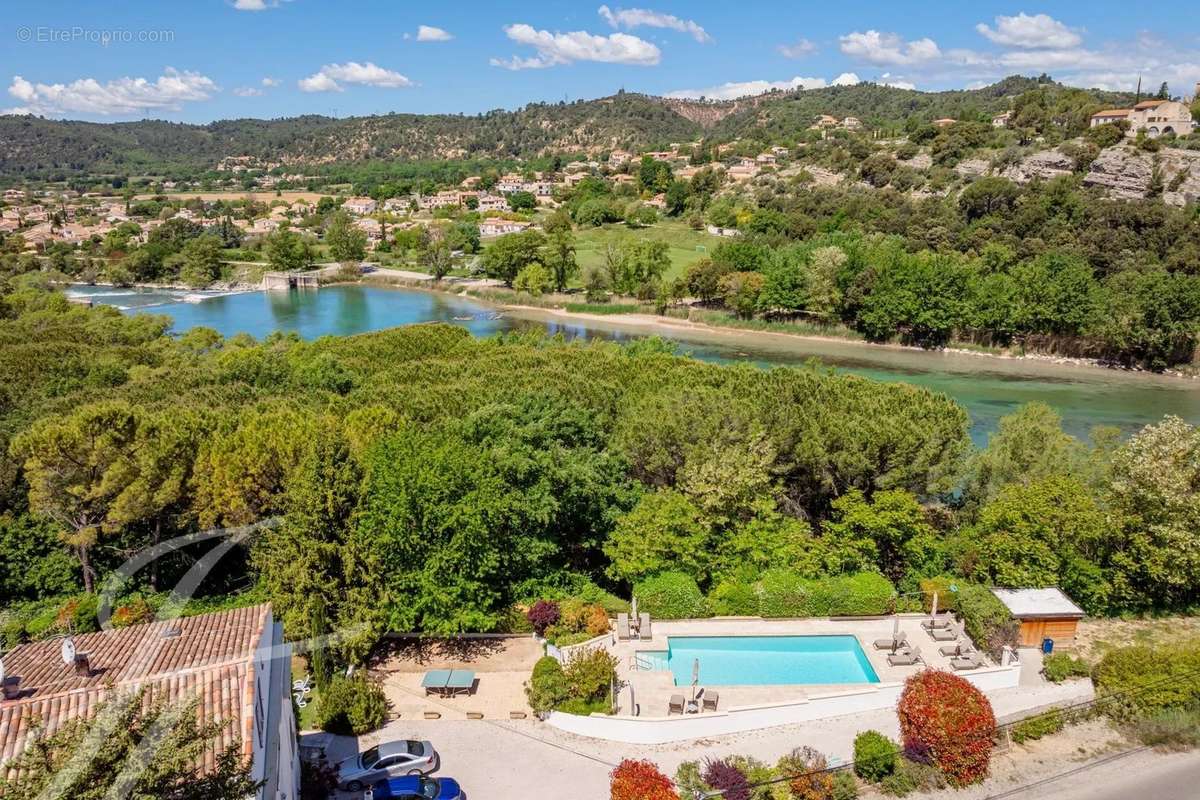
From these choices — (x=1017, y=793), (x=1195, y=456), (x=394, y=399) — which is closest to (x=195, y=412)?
(x=394, y=399)

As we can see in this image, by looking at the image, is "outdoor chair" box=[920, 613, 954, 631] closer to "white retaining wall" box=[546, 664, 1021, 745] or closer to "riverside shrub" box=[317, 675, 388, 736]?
"white retaining wall" box=[546, 664, 1021, 745]

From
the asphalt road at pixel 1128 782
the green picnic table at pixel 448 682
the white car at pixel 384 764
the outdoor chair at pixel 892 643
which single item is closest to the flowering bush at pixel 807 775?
the asphalt road at pixel 1128 782

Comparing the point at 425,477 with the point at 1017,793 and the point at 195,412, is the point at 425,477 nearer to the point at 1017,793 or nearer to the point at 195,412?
the point at 195,412

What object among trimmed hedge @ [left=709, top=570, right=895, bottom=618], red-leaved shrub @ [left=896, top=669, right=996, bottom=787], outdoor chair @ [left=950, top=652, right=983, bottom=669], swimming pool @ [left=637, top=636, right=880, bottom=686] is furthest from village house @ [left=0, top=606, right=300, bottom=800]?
outdoor chair @ [left=950, top=652, right=983, bottom=669]

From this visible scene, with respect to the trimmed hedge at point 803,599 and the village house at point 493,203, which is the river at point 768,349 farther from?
the village house at point 493,203

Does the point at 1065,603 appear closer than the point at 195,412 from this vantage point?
Yes
